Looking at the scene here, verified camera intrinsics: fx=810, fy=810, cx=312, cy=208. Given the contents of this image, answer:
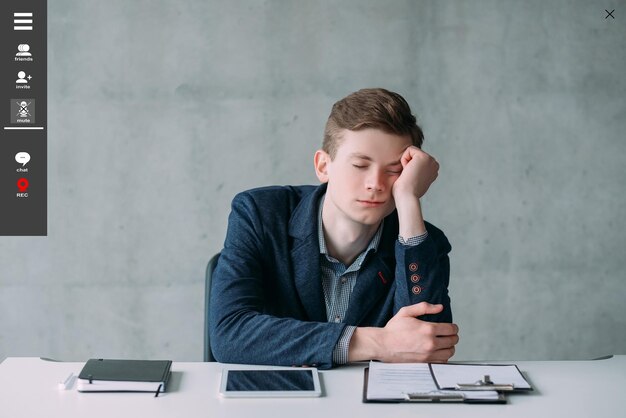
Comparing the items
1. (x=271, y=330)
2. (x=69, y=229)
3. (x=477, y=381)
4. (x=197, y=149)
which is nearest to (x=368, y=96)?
(x=271, y=330)

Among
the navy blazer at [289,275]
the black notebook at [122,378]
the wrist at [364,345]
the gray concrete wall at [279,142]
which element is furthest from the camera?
the gray concrete wall at [279,142]

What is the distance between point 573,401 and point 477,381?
Result: 0.64 ft

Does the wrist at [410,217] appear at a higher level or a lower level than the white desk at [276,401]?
higher

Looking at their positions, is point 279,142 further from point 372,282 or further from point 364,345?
point 364,345

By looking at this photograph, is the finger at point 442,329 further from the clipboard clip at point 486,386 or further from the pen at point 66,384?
the pen at point 66,384

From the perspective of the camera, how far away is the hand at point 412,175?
6.86ft

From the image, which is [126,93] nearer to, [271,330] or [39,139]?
[39,139]

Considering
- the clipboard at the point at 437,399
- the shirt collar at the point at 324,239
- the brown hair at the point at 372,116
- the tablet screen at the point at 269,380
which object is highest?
the brown hair at the point at 372,116

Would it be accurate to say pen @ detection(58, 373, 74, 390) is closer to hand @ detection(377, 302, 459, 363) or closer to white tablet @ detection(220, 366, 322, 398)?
white tablet @ detection(220, 366, 322, 398)

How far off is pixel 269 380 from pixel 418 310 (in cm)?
42

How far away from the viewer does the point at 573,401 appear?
5.40 ft

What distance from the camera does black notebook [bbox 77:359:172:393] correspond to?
1.66 meters

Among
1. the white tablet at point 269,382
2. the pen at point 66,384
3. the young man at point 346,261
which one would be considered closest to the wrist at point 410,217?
the young man at point 346,261

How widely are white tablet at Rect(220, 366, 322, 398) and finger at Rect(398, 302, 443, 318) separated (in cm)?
27
